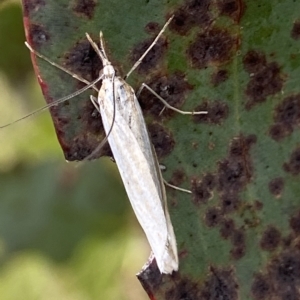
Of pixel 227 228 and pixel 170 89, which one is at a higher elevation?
pixel 170 89

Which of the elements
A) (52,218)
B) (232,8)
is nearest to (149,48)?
(232,8)

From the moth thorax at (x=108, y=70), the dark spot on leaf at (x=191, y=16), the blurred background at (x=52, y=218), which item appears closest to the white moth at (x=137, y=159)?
the moth thorax at (x=108, y=70)

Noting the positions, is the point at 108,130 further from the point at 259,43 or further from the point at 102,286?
the point at 102,286

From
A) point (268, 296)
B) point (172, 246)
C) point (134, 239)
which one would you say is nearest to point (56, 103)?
point (172, 246)

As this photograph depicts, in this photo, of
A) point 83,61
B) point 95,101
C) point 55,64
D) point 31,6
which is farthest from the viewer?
point 95,101

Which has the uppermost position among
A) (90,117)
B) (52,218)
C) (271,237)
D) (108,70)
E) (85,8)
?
(85,8)

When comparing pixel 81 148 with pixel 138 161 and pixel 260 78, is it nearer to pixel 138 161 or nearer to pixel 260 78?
pixel 138 161

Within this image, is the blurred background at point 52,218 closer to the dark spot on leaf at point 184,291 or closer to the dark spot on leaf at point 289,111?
the dark spot on leaf at point 184,291

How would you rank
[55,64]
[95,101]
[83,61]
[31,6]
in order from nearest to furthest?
[31,6], [55,64], [83,61], [95,101]

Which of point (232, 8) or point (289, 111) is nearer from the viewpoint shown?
point (232, 8)
